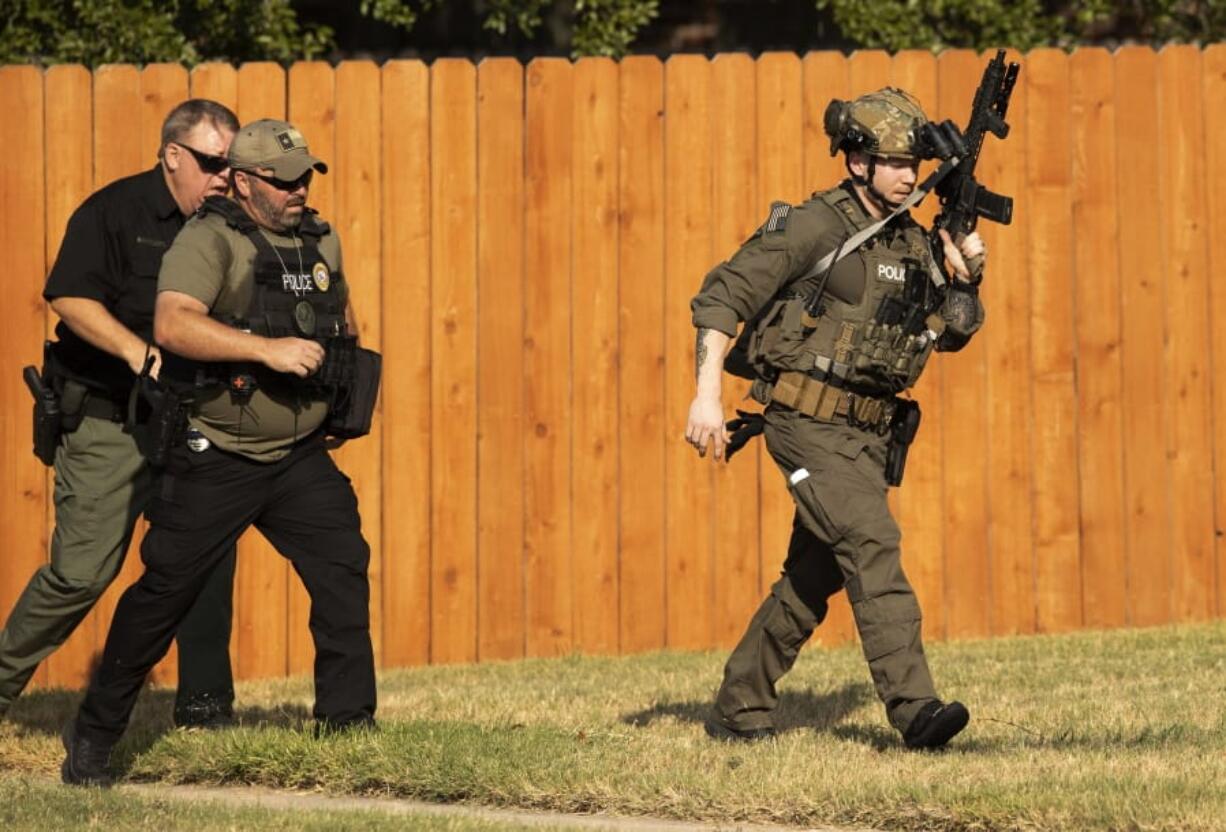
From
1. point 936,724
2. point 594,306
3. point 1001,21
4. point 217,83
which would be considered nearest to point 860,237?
point 936,724

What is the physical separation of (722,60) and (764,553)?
2096 mm

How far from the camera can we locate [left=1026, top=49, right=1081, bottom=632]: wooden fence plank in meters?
9.77

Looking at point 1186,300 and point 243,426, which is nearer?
point 243,426

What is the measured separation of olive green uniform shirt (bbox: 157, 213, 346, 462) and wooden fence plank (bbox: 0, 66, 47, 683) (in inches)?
106

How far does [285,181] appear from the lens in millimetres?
6930

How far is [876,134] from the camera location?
706 cm

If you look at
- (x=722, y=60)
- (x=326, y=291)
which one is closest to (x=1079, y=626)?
(x=722, y=60)

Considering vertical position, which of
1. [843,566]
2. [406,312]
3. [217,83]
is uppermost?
[217,83]

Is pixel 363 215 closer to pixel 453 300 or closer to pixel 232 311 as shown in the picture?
pixel 453 300

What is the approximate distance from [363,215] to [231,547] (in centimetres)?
275

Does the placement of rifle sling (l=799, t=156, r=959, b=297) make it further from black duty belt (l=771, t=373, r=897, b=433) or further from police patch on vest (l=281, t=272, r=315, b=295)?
police patch on vest (l=281, t=272, r=315, b=295)

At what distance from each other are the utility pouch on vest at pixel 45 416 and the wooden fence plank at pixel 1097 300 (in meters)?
4.42

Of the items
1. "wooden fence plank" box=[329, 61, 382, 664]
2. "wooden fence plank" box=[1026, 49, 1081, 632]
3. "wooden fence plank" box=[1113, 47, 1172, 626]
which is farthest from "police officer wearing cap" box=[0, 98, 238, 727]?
"wooden fence plank" box=[1113, 47, 1172, 626]

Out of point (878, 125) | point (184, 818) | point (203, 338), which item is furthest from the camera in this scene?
point (878, 125)
